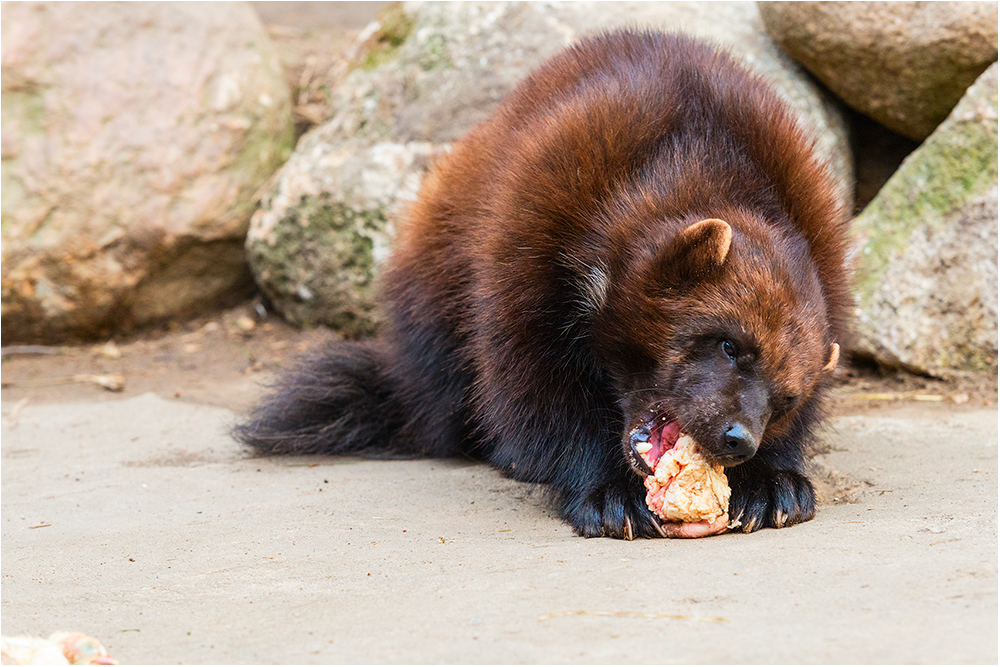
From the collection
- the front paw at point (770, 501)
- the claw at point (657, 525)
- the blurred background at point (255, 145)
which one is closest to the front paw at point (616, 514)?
the claw at point (657, 525)

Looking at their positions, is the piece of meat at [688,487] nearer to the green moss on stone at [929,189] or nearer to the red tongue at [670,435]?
the red tongue at [670,435]

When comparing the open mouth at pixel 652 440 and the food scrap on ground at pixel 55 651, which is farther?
the open mouth at pixel 652 440

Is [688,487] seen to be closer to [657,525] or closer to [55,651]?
[657,525]

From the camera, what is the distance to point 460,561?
227 cm

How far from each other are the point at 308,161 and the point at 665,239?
124 inches

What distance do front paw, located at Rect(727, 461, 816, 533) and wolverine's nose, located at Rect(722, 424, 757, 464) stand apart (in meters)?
0.28

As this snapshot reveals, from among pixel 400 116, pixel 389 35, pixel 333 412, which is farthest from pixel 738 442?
pixel 389 35

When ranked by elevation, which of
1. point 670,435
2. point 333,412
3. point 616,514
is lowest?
point 333,412

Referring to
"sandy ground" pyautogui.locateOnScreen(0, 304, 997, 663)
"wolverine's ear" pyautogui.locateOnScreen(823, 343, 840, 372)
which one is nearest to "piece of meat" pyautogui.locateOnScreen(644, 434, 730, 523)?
"sandy ground" pyautogui.locateOnScreen(0, 304, 997, 663)

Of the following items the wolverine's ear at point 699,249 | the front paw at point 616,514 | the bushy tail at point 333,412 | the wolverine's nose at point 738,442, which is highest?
the wolverine's ear at point 699,249

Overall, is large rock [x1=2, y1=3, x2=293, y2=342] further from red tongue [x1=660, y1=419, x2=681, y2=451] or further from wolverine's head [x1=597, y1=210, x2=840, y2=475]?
red tongue [x1=660, y1=419, x2=681, y2=451]

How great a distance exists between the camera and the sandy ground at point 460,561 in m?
1.67

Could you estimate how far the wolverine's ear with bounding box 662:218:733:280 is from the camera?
2439mm

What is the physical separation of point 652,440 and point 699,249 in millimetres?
545
